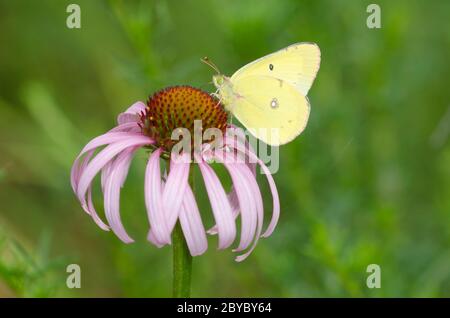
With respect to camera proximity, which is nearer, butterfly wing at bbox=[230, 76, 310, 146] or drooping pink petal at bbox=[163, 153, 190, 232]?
drooping pink petal at bbox=[163, 153, 190, 232]

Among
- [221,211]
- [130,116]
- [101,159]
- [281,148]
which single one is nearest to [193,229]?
[221,211]

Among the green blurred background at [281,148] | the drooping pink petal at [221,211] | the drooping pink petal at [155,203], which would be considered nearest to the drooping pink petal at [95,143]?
the drooping pink petal at [155,203]

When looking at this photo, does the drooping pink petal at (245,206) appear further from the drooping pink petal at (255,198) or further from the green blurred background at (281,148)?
the green blurred background at (281,148)

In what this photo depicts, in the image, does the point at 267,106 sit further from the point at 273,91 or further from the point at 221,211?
the point at 221,211

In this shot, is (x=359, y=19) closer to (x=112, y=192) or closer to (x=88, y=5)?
(x=88, y=5)

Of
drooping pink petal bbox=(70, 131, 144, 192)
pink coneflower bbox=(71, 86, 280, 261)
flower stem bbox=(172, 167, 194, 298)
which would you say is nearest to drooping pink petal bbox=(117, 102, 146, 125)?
pink coneflower bbox=(71, 86, 280, 261)

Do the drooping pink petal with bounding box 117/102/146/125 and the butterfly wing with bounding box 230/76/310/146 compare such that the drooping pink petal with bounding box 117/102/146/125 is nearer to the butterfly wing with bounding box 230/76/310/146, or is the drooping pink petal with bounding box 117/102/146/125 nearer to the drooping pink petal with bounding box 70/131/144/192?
the drooping pink petal with bounding box 70/131/144/192
